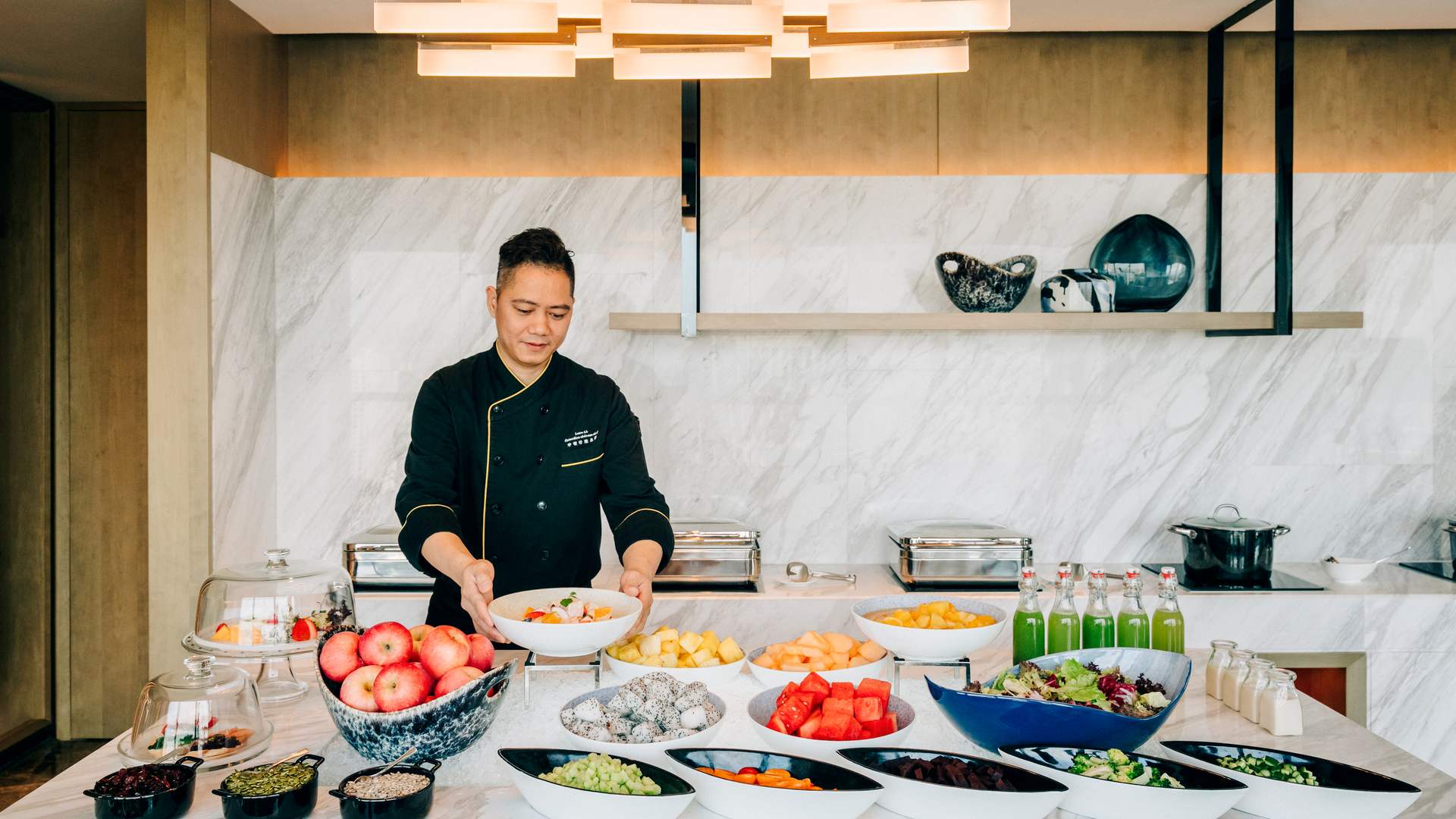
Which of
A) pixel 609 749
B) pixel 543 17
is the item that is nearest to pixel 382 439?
pixel 543 17

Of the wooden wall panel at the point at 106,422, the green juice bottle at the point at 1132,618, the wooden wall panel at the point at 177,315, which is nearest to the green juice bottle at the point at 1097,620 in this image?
the green juice bottle at the point at 1132,618

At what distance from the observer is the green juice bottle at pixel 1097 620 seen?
6.06ft

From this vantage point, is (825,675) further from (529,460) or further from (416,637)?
(529,460)

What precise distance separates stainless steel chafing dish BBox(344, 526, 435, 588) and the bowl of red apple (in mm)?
1582

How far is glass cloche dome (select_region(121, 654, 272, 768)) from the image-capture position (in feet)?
4.95

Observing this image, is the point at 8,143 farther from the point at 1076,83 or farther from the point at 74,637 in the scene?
the point at 1076,83

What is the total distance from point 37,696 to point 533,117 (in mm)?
3076

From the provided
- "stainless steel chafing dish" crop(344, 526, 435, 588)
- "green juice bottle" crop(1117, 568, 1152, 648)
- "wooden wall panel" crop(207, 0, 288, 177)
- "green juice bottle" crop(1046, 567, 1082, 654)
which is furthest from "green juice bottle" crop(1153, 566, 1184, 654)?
"wooden wall panel" crop(207, 0, 288, 177)

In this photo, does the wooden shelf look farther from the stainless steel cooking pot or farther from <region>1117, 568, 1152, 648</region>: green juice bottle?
<region>1117, 568, 1152, 648</region>: green juice bottle

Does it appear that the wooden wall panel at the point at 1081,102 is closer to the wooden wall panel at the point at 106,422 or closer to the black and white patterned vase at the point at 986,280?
the black and white patterned vase at the point at 986,280

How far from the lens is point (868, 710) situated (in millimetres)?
1539

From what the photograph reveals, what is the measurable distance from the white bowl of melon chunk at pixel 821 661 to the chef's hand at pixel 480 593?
18.6 inches

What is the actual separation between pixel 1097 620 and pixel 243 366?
264 cm

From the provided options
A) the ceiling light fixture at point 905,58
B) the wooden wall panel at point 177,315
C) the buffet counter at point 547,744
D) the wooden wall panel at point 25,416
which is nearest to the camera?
the buffet counter at point 547,744
